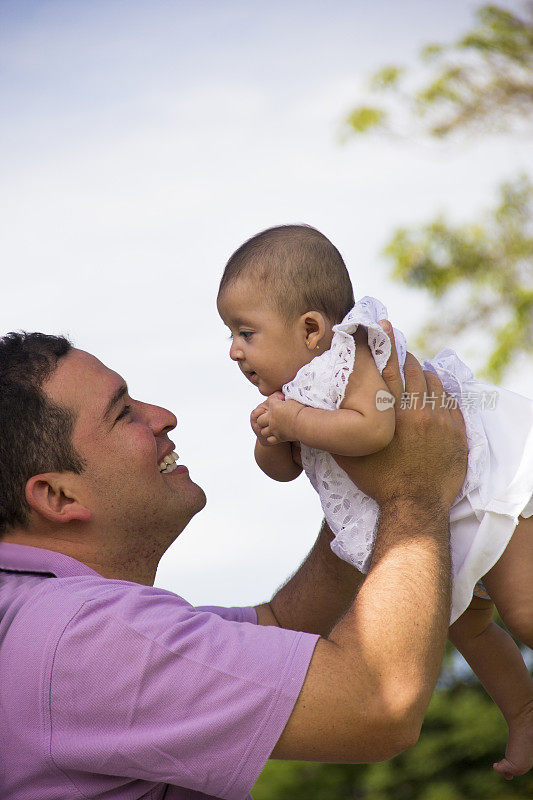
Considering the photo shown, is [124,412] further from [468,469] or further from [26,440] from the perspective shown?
[468,469]

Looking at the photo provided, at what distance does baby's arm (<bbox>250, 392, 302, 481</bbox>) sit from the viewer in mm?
2191

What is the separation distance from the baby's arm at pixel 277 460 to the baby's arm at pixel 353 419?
218 mm

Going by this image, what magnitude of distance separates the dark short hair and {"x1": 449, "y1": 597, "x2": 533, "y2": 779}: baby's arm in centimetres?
104

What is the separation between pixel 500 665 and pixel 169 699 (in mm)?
988

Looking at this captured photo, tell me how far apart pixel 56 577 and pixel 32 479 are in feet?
0.79

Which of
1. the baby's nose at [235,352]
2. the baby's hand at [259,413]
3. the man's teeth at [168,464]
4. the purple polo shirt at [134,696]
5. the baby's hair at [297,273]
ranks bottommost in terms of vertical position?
the purple polo shirt at [134,696]

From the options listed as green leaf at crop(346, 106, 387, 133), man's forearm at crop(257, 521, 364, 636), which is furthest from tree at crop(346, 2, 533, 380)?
man's forearm at crop(257, 521, 364, 636)

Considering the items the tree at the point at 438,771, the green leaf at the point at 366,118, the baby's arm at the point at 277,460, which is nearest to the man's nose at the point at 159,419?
the baby's arm at the point at 277,460

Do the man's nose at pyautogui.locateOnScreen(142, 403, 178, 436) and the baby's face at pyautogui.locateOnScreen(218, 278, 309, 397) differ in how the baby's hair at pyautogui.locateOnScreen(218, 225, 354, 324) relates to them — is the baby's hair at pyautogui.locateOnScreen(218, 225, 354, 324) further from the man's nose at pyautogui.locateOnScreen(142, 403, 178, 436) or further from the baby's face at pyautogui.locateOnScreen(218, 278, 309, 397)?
the man's nose at pyautogui.locateOnScreen(142, 403, 178, 436)

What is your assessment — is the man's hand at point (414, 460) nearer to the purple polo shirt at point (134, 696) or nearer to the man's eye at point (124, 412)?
the purple polo shirt at point (134, 696)

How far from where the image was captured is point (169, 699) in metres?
1.58

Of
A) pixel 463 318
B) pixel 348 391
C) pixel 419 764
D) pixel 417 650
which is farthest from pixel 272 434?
pixel 463 318

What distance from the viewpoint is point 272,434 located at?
2041mm

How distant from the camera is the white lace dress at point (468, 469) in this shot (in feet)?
6.34
